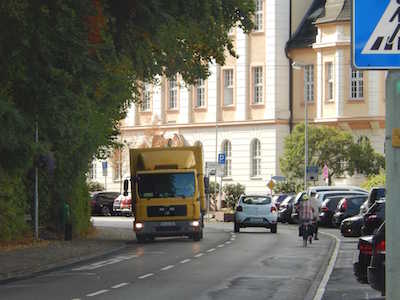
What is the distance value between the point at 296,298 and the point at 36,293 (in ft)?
14.2

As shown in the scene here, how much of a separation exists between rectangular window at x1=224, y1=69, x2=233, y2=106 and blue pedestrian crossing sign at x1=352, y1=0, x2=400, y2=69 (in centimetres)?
8303

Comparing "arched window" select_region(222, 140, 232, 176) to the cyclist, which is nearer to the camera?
the cyclist

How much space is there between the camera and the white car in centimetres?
4847

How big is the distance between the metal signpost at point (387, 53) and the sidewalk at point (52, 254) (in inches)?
699

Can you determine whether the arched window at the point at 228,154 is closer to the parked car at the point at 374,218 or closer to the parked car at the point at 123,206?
the parked car at the point at 123,206

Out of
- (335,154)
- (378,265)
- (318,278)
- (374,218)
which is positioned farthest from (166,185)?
(335,154)

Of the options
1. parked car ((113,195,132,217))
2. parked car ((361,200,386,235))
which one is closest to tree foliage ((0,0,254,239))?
parked car ((361,200,386,235))

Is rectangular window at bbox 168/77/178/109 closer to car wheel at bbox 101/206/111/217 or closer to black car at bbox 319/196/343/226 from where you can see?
car wheel at bbox 101/206/111/217

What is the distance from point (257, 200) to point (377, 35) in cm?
4166

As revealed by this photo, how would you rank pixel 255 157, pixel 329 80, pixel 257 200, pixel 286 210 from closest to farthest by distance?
pixel 257 200, pixel 286 210, pixel 329 80, pixel 255 157

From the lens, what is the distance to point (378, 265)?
48.9ft

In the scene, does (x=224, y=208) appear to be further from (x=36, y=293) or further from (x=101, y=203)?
(x=36, y=293)

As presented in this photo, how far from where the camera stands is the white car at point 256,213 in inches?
1908

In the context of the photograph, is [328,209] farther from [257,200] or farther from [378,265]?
[378,265]
